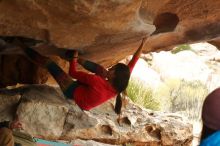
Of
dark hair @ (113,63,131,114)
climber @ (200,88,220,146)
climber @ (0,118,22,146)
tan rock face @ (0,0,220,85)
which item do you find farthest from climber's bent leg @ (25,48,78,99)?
climber @ (200,88,220,146)

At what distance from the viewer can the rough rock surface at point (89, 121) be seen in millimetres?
6119

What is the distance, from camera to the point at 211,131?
5.85 feet

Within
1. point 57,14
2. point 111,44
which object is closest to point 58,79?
point 111,44

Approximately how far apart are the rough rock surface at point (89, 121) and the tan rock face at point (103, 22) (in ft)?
3.33

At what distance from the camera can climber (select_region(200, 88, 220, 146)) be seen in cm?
174

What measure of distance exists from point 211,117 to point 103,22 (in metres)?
2.52

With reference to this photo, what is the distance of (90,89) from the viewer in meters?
4.65

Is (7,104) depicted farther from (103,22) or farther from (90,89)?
(103,22)

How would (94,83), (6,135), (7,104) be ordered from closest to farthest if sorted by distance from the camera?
(94,83) → (6,135) → (7,104)

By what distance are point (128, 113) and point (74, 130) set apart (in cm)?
120

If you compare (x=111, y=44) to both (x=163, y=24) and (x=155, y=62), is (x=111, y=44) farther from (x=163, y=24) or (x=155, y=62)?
(x=155, y=62)

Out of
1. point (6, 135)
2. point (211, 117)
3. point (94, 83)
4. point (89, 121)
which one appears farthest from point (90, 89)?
point (211, 117)

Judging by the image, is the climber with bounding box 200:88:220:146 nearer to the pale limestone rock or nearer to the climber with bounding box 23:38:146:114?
the climber with bounding box 23:38:146:114

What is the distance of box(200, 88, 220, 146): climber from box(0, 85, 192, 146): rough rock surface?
14.6 feet
